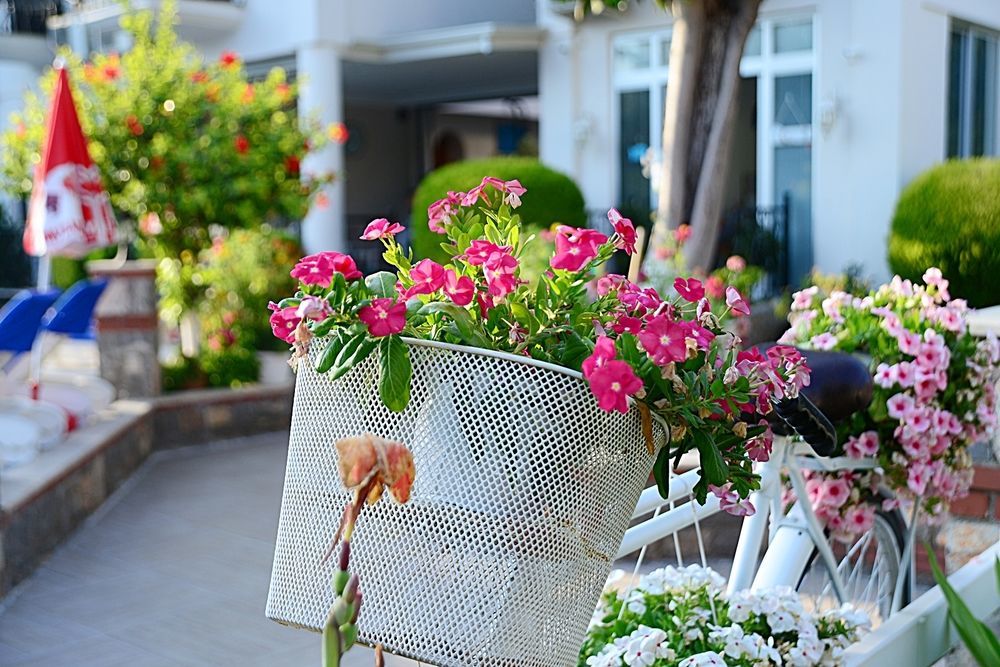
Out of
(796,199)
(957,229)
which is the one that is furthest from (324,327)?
(796,199)

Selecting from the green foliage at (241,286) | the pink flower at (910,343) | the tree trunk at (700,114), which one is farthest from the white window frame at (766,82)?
the pink flower at (910,343)

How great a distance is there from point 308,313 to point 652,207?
11.4 meters

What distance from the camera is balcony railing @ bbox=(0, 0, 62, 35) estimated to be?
18656 millimetres

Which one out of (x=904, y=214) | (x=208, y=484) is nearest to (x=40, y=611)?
(x=208, y=484)

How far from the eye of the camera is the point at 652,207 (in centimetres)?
Result: 1270

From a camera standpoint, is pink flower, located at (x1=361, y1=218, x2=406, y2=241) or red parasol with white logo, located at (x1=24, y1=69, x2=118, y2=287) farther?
red parasol with white logo, located at (x1=24, y1=69, x2=118, y2=287)

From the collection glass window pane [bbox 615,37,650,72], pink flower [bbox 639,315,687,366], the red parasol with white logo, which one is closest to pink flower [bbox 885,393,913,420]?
pink flower [bbox 639,315,687,366]

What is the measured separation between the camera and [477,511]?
1.49m

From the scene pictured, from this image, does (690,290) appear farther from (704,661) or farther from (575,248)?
(704,661)

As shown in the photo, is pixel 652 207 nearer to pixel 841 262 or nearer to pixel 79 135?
pixel 841 262

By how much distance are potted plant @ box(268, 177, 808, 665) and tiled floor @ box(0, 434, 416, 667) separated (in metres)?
1.57

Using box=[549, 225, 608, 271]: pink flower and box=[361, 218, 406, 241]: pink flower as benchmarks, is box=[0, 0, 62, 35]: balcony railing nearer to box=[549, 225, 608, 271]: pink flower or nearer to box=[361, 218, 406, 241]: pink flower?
box=[361, 218, 406, 241]: pink flower

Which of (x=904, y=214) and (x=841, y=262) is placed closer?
(x=904, y=214)

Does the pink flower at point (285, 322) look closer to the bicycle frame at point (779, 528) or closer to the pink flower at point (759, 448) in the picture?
the pink flower at point (759, 448)
